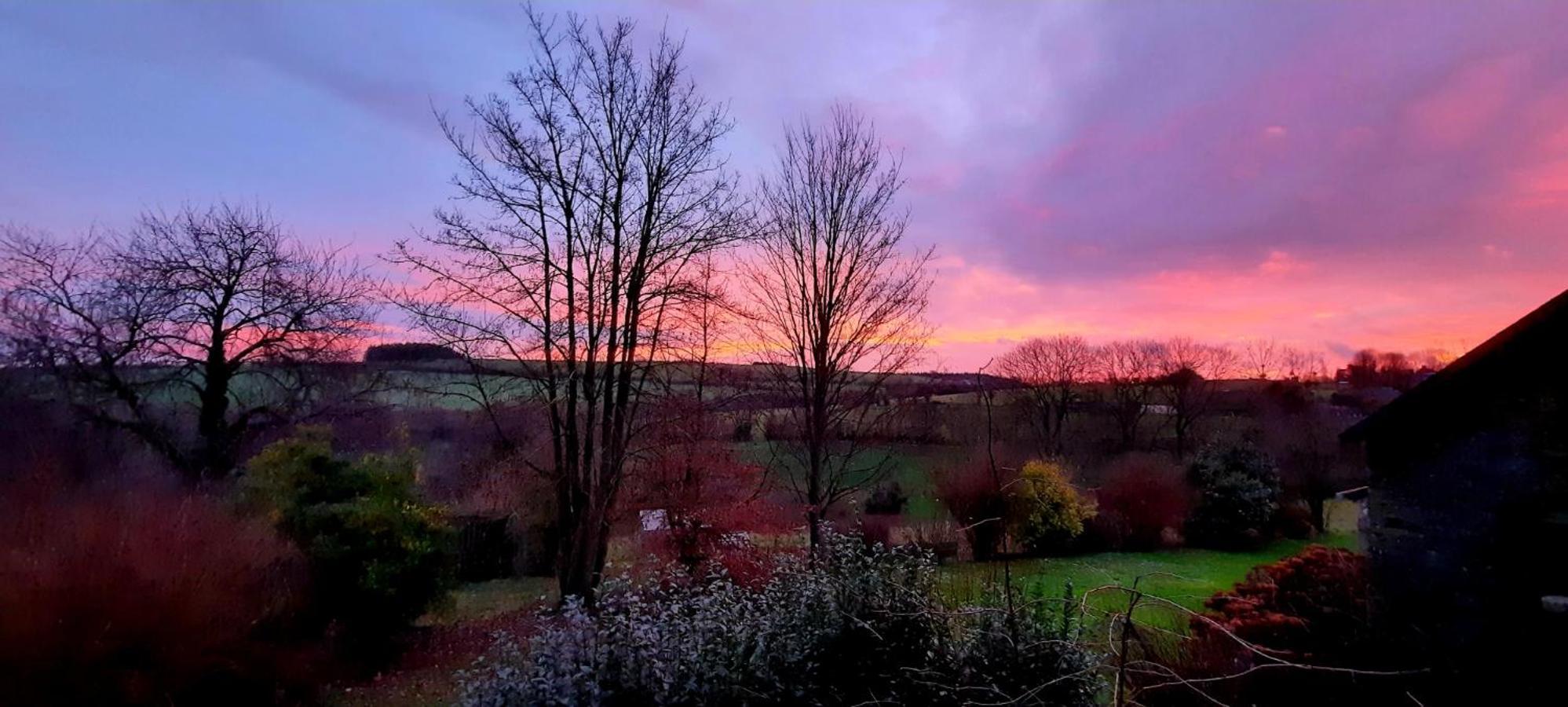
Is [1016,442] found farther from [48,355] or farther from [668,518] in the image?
[48,355]

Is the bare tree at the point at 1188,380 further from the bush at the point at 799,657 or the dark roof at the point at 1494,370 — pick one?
the bush at the point at 799,657

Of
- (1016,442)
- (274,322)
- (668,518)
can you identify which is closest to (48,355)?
(274,322)

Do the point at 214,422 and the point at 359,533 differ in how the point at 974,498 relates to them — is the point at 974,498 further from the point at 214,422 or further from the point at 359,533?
the point at 214,422

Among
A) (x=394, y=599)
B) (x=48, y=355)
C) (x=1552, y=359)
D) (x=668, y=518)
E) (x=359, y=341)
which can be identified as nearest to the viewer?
(x=1552, y=359)

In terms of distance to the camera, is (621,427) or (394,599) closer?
(394,599)

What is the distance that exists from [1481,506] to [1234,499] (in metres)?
13.6

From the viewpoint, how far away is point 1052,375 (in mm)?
27656

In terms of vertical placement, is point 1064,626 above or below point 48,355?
below

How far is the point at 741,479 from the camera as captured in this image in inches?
461

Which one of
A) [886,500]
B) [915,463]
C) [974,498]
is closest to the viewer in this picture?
[974,498]

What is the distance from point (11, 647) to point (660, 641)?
18.7ft

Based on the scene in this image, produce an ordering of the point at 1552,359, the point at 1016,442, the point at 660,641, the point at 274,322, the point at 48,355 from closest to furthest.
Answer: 1. the point at 660,641
2. the point at 1552,359
3. the point at 48,355
4. the point at 274,322
5. the point at 1016,442

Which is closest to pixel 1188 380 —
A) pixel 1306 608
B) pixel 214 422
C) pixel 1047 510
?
pixel 1047 510

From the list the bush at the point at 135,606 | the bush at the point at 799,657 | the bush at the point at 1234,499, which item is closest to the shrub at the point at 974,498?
the bush at the point at 1234,499
